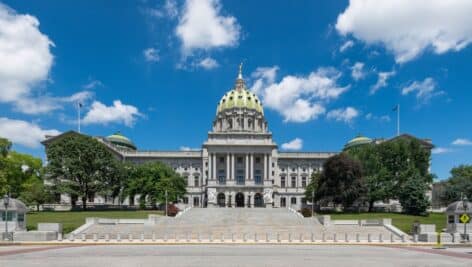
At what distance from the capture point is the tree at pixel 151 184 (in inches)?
2840

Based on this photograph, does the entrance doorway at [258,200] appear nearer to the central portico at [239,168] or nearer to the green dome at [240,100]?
the central portico at [239,168]

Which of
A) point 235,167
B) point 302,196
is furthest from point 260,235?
point 302,196

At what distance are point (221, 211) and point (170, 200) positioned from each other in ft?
39.9

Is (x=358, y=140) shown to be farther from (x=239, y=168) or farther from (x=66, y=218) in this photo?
(x=66, y=218)

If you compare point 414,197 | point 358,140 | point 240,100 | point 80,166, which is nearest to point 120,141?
point 240,100

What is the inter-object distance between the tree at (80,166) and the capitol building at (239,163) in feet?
59.8

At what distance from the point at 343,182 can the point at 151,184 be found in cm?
3285

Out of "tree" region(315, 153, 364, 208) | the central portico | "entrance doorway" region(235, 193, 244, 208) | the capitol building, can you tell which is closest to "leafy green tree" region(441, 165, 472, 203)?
"tree" region(315, 153, 364, 208)

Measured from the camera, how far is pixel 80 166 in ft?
231

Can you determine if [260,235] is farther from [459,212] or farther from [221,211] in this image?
[221,211]

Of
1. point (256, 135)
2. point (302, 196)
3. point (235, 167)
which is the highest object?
point (256, 135)

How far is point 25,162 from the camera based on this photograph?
7144 cm

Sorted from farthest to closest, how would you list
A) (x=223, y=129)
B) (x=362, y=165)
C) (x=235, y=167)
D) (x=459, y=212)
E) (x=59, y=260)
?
(x=223, y=129) < (x=235, y=167) < (x=362, y=165) < (x=459, y=212) < (x=59, y=260)

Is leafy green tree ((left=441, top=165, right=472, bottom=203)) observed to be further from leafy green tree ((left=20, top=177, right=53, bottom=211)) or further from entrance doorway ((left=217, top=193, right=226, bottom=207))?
leafy green tree ((left=20, top=177, right=53, bottom=211))
